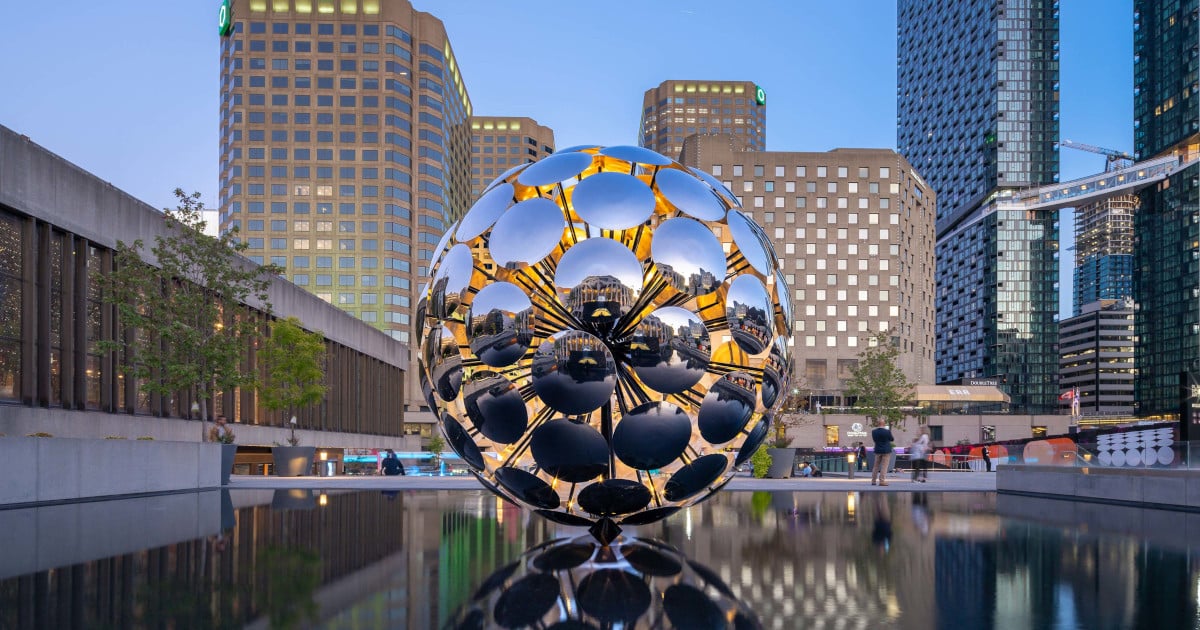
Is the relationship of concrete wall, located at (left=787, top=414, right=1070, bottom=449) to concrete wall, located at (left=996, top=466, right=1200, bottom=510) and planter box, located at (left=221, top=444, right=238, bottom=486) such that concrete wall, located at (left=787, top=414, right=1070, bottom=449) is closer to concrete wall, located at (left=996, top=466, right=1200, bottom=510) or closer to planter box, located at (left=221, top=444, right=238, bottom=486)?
concrete wall, located at (left=996, top=466, right=1200, bottom=510)

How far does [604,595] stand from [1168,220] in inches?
7160

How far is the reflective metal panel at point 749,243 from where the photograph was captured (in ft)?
22.5

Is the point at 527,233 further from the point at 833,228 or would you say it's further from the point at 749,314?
the point at 833,228

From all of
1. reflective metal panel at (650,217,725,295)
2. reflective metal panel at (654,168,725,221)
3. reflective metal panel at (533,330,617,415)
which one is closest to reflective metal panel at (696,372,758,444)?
reflective metal panel at (650,217,725,295)

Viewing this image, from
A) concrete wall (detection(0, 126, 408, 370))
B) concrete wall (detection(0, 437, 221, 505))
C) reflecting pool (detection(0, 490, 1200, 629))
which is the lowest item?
concrete wall (detection(0, 437, 221, 505))

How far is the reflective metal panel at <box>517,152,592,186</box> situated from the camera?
689cm

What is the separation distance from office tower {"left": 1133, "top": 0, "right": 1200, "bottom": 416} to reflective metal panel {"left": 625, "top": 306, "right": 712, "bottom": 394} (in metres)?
166

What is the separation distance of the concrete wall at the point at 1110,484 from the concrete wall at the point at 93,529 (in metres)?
16.5

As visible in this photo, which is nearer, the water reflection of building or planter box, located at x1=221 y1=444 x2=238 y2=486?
the water reflection of building

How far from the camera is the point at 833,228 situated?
116 m

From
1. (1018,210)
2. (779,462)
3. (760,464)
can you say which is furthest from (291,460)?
(1018,210)

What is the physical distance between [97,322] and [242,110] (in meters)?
93.1

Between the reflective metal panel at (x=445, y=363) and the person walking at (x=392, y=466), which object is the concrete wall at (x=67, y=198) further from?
the reflective metal panel at (x=445, y=363)

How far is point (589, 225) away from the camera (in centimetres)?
651
